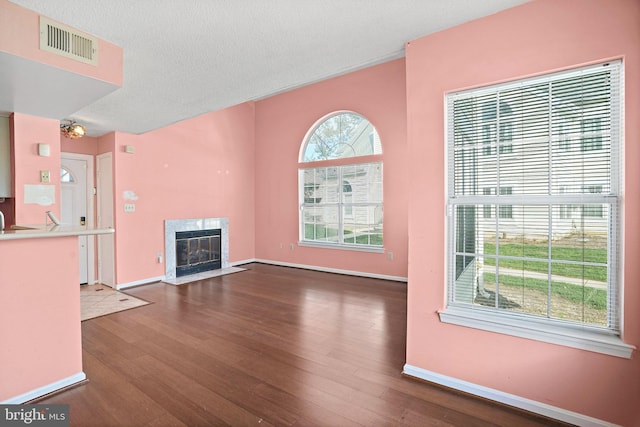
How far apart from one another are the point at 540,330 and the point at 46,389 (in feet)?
10.6

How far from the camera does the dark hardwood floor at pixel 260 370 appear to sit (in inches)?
72.8

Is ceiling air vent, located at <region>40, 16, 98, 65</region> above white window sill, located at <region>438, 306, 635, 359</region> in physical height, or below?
above

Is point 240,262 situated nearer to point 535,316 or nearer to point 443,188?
point 443,188

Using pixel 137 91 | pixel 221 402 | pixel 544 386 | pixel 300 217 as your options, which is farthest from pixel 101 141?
pixel 544 386

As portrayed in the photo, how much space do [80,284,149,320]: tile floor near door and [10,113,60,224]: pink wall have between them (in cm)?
121

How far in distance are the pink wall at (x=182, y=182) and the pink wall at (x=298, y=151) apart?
1.24ft

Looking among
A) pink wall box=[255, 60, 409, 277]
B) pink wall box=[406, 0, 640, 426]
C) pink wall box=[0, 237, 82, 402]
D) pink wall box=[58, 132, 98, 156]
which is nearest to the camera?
pink wall box=[406, 0, 640, 426]

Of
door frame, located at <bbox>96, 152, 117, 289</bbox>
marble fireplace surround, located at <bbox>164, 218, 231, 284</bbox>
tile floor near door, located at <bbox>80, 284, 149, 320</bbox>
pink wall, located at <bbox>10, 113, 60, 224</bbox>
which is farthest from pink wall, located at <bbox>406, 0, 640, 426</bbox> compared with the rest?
Result: door frame, located at <bbox>96, 152, 117, 289</bbox>

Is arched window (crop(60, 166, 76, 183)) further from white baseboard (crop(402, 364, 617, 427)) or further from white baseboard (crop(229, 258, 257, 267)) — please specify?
white baseboard (crop(402, 364, 617, 427))

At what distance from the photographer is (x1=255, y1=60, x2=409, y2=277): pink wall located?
508 cm

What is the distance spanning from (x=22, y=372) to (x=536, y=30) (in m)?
3.88

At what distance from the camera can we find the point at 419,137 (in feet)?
7.30

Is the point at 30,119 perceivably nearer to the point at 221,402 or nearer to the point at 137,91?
the point at 137,91

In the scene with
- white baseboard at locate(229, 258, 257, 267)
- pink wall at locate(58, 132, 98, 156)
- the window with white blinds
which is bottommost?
white baseboard at locate(229, 258, 257, 267)
